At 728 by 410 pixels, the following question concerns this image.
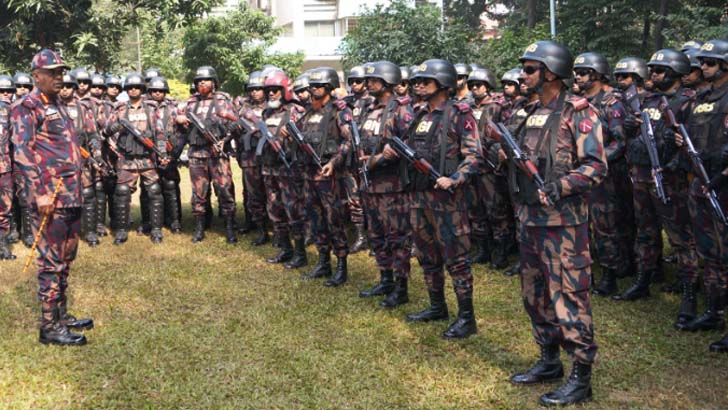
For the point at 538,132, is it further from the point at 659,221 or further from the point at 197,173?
the point at 197,173

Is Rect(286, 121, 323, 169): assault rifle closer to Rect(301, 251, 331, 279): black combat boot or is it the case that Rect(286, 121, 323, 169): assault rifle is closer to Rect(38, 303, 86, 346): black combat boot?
Rect(301, 251, 331, 279): black combat boot

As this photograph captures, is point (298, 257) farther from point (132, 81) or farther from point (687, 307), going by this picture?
point (687, 307)

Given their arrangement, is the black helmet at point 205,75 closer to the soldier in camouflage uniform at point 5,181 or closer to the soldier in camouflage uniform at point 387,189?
the soldier in camouflage uniform at point 5,181

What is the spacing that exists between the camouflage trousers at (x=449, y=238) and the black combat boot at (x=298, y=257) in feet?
9.61

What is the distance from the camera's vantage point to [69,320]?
6.66 metres

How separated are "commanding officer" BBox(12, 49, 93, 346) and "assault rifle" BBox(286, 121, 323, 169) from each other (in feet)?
8.38

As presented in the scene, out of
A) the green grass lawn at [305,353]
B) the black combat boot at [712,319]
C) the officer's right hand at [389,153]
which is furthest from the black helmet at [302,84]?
the black combat boot at [712,319]

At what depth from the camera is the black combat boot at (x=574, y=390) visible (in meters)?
4.69

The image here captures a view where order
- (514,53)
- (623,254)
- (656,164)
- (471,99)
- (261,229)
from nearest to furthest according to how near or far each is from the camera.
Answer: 1. (656,164)
2. (623,254)
3. (471,99)
4. (261,229)
5. (514,53)

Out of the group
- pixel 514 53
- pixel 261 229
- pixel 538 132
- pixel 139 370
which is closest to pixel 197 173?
pixel 261 229

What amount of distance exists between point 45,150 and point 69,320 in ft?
5.69

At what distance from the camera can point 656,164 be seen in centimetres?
648

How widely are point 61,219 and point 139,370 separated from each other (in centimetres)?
154

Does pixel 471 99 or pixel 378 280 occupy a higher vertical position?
pixel 471 99
